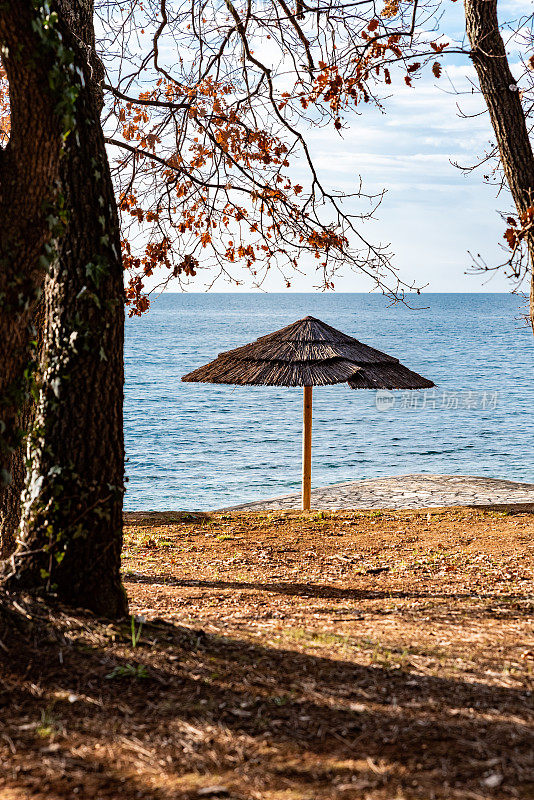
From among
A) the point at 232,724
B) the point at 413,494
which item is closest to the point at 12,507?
the point at 232,724

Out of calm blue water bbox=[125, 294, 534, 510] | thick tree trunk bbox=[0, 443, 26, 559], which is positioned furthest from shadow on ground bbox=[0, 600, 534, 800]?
calm blue water bbox=[125, 294, 534, 510]

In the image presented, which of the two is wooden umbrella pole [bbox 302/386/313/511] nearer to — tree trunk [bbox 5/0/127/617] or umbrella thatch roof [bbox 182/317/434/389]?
umbrella thatch roof [bbox 182/317/434/389]

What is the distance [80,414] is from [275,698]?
1.86 meters

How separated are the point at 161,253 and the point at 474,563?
4.46 meters

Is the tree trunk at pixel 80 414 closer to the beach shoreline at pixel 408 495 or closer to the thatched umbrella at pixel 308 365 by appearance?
the thatched umbrella at pixel 308 365

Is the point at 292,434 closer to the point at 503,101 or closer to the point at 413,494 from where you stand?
the point at 413,494

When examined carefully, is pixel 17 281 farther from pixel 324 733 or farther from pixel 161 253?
pixel 161 253

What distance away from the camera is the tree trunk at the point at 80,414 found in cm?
409

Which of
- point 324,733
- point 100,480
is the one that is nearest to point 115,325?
point 100,480

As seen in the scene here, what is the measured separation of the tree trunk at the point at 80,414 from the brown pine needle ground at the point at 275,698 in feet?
0.85

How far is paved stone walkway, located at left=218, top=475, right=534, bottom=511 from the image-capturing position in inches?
476

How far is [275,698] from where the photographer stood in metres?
3.32

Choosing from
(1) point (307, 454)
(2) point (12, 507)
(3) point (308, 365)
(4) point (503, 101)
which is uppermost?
(4) point (503, 101)

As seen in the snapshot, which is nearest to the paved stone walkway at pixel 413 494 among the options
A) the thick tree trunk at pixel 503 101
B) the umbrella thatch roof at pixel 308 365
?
the umbrella thatch roof at pixel 308 365
